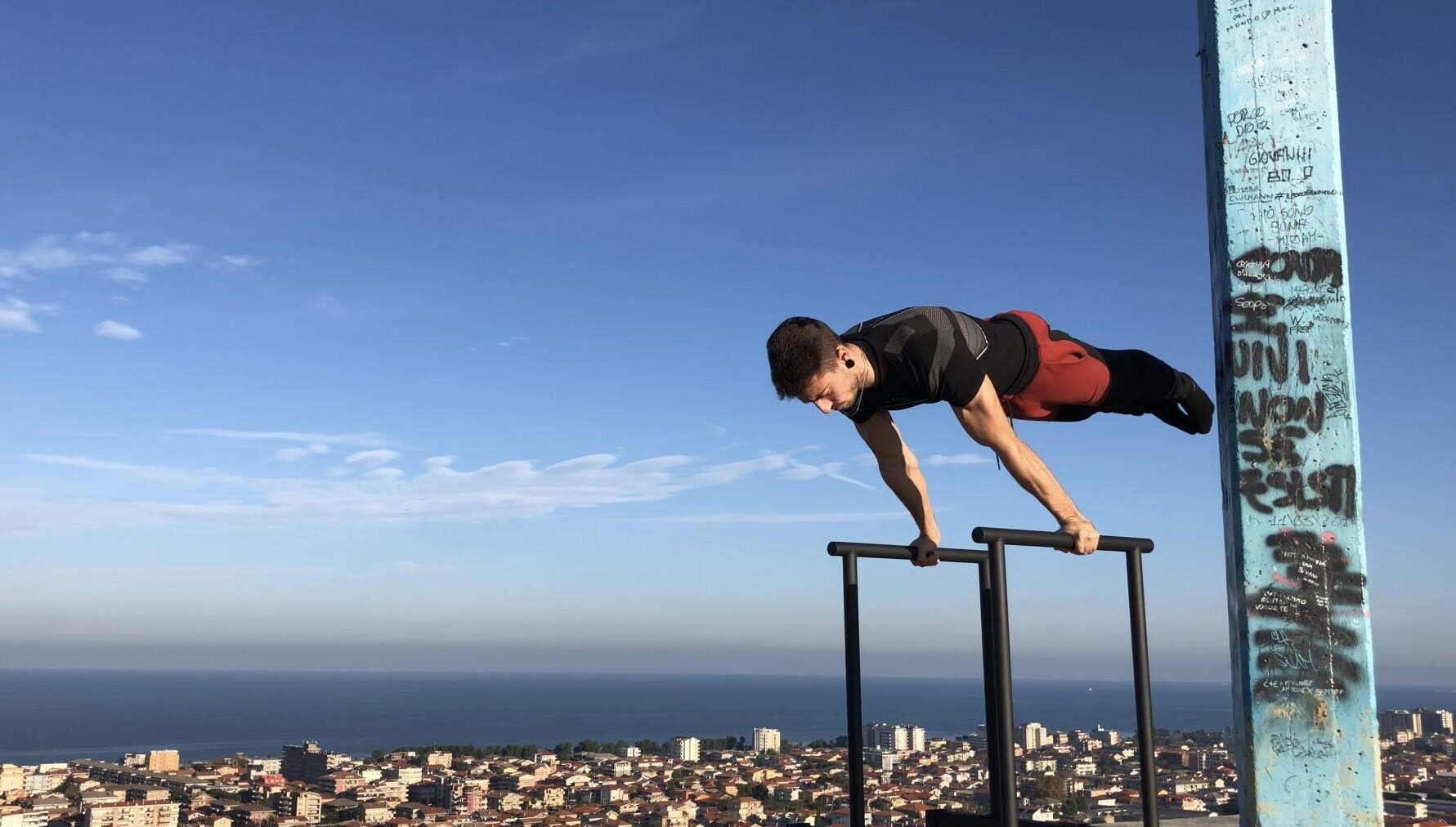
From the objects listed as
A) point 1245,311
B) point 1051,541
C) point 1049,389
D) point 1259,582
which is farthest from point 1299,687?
point 1049,389

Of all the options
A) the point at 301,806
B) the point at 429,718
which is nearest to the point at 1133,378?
the point at 301,806

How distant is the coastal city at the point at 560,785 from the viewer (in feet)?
53.5

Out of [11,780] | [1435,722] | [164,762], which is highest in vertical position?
[1435,722]

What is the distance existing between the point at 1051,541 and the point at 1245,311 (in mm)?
608

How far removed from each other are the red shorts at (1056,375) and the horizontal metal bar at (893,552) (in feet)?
1.96

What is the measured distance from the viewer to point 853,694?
2.58 metres

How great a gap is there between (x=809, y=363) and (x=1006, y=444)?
1.76ft

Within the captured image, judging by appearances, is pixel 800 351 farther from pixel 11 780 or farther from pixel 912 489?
pixel 11 780

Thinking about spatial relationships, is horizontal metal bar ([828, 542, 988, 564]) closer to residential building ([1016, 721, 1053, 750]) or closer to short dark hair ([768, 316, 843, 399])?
short dark hair ([768, 316, 843, 399])

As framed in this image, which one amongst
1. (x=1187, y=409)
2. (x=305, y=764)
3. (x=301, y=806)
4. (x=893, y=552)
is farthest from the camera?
(x=305, y=764)

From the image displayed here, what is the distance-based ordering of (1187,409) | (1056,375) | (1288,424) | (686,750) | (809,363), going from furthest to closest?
(686,750)
(1187,409)
(1056,375)
(809,363)
(1288,424)

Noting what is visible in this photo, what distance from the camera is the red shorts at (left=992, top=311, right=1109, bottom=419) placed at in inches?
114

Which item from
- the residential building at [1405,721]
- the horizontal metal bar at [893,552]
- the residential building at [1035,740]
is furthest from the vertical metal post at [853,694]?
the residential building at [1035,740]

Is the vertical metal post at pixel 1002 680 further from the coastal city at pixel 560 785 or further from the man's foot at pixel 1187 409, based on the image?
the coastal city at pixel 560 785
